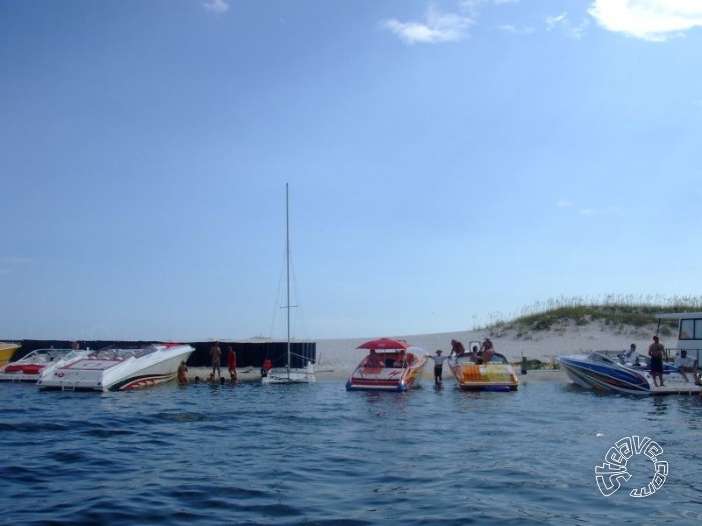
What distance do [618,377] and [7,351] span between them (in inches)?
1049

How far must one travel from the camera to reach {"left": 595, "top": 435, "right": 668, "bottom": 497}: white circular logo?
10.3 meters

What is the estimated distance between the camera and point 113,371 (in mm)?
24766

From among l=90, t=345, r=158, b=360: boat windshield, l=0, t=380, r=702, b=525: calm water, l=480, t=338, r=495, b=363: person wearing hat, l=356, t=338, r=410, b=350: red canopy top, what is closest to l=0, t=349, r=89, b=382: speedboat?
l=90, t=345, r=158, b=360: boat windshield

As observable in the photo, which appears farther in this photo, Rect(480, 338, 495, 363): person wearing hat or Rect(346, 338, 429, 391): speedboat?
Rect(480, 338, 495, 363): person wearing hat

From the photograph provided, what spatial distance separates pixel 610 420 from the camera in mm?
17547

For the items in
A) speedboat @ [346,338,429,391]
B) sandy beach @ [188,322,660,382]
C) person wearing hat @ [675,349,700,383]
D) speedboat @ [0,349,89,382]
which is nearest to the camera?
speedboat @ [346,338,429,391]

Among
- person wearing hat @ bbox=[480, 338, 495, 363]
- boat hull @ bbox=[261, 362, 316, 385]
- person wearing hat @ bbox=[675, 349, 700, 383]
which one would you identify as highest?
person wearing hat @ bbox=[480, 338, 495, 363]

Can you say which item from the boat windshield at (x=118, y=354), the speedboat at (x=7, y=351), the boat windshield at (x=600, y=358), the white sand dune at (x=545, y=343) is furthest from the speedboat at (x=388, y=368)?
the speedboat at (x=7, y=351)

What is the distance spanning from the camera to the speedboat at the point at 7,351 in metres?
33.5

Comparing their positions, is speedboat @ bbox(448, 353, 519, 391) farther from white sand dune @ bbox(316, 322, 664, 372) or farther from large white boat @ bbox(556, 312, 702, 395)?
white sand dune @ bbox(316, 322, 664, 372)

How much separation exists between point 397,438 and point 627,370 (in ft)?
42.0

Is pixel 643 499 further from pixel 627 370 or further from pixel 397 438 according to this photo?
pixel 627 370

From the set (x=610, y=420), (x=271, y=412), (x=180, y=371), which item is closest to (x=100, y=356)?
(x=180, y=371)

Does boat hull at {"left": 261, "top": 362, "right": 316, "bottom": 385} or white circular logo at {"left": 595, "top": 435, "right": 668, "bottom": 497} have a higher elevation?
boat hull at {"left": 261, "top": 362, "right": 316, "bottom": 385}
